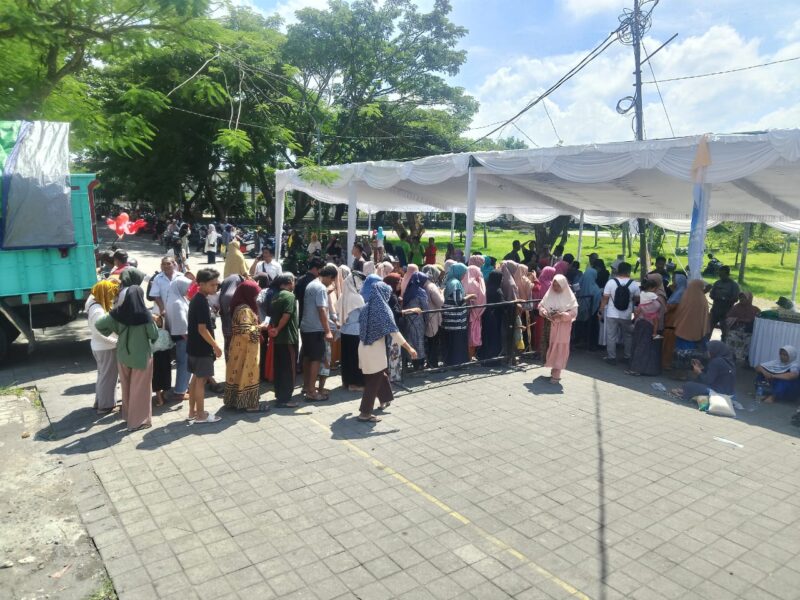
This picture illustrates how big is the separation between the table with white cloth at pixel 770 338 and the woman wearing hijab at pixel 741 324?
11.7 inches

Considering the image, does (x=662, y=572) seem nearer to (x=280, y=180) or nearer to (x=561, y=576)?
(x=561, y=576)

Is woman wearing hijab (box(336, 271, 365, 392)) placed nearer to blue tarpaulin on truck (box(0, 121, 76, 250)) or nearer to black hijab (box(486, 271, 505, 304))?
black hijab (box(486, 271, 505, 304))

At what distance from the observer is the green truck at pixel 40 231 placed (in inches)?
291

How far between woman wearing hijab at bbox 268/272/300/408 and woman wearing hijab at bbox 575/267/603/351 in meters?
5.33

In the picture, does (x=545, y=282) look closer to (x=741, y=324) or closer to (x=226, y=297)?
(x=741, y=324)

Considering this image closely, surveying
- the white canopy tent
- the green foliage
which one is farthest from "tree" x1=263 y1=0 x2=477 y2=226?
the green foliage

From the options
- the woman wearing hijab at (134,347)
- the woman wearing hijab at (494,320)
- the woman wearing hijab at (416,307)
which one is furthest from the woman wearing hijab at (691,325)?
the woman wearing hijab at (134,347)

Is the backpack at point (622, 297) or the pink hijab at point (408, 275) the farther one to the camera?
the backpack at point (622, 297)

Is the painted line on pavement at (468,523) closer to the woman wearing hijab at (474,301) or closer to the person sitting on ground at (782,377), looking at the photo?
the woman wearing hijab at (474,301)

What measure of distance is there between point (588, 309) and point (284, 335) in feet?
18.4

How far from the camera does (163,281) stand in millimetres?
6469

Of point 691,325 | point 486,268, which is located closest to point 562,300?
point 691,325

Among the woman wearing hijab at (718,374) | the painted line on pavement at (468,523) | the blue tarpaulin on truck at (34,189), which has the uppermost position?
the blue tarpaulin on truck at (34,189)

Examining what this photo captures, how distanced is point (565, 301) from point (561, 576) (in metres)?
4.59
